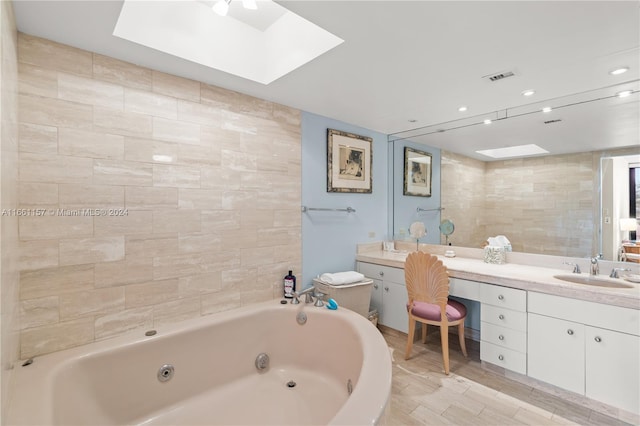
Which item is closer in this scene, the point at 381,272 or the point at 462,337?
the point at 462,337

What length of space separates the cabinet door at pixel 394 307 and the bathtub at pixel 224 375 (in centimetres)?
97

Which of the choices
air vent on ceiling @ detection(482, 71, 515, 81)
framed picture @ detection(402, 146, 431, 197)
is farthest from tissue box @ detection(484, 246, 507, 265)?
air vent on ceiling @ detection(482, 71, 515, 81)

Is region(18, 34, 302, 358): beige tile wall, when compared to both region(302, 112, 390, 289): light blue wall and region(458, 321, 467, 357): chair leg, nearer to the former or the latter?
region(302, 112, 390, 289): light blue wall

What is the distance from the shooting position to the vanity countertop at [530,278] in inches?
71.4

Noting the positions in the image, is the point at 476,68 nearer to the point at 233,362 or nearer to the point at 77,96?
the point at 77,96

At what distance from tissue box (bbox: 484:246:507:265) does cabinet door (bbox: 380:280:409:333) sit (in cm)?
82

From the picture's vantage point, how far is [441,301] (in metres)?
2.31

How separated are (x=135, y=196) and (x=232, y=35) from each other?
124 cm

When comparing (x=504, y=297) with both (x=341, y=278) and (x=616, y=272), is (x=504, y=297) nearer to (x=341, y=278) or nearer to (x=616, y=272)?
Result: (x=616, y=272)

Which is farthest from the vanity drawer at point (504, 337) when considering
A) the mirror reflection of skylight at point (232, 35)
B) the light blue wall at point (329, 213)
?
the mirror reflection of skylight at point (232, 35)

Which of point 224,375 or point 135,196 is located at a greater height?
point 135,196

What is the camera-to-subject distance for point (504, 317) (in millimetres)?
2230

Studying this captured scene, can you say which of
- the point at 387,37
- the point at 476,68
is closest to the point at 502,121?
the point at 476,68

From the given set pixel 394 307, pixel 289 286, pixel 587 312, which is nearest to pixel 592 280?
pixel 587 312
